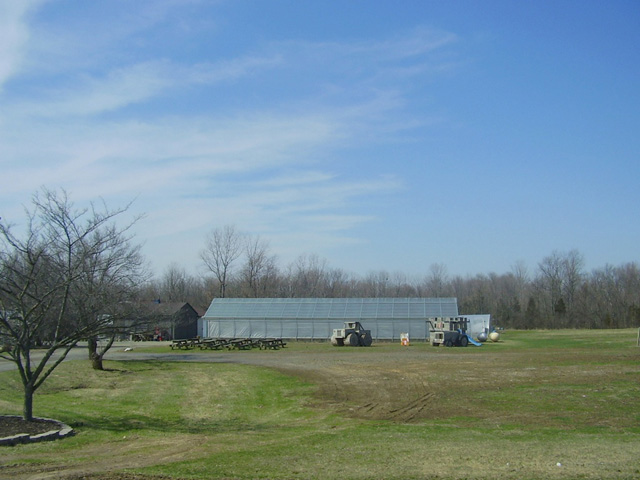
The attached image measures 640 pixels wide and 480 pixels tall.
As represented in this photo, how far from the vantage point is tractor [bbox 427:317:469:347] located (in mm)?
54281

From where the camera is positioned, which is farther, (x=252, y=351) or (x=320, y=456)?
(x=252, y=351)

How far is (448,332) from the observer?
5488 cm

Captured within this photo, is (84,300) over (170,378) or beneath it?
over

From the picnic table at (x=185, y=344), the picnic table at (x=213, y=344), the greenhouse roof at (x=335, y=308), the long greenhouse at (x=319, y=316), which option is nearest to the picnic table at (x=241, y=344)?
the picnic table at (x=213, y=344)

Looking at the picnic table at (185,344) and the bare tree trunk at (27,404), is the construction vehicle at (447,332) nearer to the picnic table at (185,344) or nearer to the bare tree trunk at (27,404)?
the picnic table at (185,344)

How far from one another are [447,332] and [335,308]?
46.1 ft

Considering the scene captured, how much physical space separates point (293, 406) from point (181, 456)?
944 centimetres

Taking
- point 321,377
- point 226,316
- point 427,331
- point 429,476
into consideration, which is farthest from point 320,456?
point 226,316

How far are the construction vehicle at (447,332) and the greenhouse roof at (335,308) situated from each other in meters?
2.98

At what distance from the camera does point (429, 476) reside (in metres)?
10.4

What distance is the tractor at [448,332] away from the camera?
178ft

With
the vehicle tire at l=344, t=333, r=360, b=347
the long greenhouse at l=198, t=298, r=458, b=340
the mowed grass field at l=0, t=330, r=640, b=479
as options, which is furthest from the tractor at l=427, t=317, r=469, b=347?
the mowed grass field at l=0, t=330, r=640, b=479

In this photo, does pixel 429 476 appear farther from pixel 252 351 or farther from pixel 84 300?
pixel 252 351

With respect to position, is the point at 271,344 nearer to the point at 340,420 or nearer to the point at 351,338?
the point at 351,338
